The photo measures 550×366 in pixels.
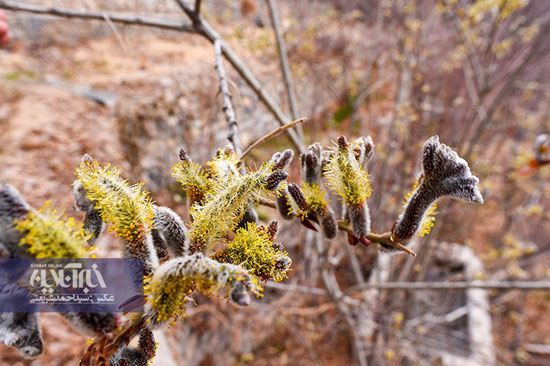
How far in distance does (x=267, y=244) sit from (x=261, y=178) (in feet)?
0.43

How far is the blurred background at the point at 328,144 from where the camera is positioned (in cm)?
294

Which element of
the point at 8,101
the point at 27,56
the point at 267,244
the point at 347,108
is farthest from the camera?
the point at 347,108

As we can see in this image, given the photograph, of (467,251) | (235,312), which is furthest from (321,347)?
(467,251)

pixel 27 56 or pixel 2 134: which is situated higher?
pixel 27 56

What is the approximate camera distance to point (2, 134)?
12.2ft

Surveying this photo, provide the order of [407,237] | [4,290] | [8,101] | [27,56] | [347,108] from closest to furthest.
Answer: [4,290], [407,237], [8,101], [27,56], [347,108]

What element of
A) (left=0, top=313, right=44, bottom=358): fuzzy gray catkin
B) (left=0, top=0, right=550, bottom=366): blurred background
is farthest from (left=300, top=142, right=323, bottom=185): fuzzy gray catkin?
(left=0, top=0, right=550, bottom=366): blurred background

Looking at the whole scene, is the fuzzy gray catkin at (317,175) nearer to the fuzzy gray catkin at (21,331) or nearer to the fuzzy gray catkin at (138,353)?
the fuzzy gray catkin at (138,353)

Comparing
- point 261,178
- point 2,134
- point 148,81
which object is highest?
point 148,81

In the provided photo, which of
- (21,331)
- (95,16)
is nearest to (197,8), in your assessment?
(95,16)

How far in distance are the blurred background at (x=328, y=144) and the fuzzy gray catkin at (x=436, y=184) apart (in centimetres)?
155

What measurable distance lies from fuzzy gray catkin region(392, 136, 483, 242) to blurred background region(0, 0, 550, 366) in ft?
5.09

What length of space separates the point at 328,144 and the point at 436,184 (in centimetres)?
300

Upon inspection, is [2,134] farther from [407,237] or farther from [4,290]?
[407,237]
